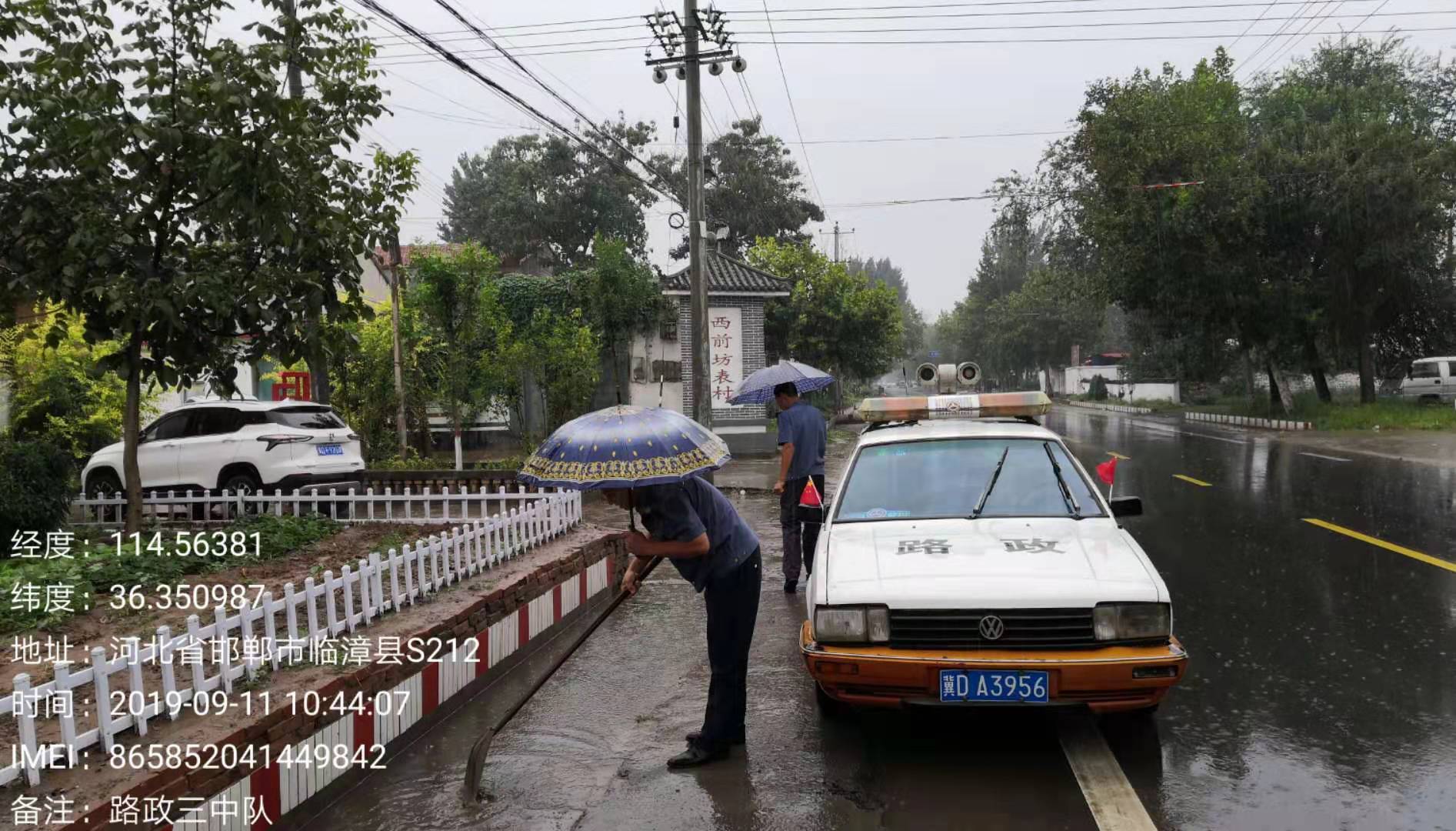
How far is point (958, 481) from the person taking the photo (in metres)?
5.68

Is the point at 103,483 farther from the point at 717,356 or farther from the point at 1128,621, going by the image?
the point at 717,356

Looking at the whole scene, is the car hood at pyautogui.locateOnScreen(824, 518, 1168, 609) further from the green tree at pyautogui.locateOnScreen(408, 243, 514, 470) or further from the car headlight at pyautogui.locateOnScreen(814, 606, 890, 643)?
the green tree at pyautogui.locateOnScreen(408, 243, 514, 470)

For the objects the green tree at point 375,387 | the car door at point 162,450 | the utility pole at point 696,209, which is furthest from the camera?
the green tree at point 375,387

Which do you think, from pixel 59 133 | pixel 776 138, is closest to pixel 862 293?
pixel 776 138

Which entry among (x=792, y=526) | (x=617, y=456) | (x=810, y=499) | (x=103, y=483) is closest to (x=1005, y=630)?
(x=617, y=456)

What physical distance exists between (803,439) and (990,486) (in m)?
2.56

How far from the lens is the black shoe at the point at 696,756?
450 cm

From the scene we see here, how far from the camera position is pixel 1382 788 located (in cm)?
398

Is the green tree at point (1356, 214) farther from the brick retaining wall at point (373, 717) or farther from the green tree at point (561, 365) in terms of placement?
the brick retaining wall at point (373, 717)

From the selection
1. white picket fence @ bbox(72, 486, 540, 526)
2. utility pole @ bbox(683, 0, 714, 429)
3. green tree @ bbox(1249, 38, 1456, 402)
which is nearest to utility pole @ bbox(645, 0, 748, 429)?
utility pole @ bbox(683, 0, 714, 429)

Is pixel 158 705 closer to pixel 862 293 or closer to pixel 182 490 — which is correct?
pixel 182 490

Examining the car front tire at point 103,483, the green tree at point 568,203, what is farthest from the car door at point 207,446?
the green tree at point 568,203

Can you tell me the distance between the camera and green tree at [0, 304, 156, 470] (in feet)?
46.1

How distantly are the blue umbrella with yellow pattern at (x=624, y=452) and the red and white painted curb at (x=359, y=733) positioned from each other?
1.41 meters
